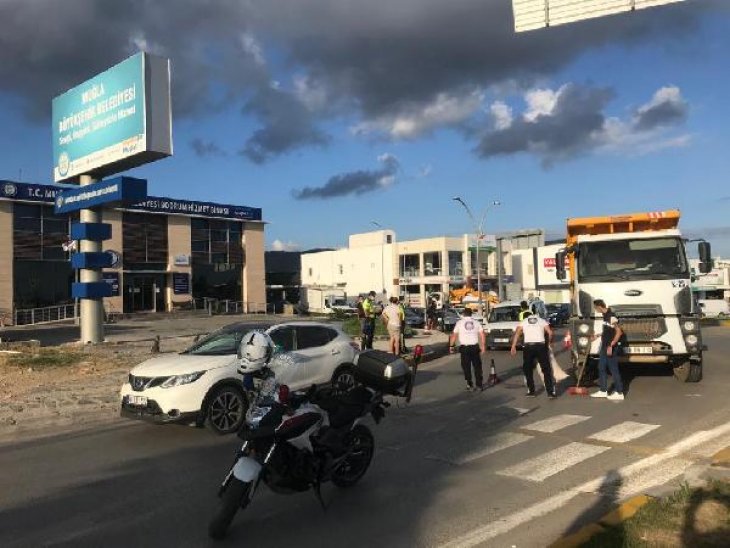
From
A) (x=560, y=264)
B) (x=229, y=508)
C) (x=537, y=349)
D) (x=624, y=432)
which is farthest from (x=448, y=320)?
(x=229, y=508)

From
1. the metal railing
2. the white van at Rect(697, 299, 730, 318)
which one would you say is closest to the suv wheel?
the metal railing

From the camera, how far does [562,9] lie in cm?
744

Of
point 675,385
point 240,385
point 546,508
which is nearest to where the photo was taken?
point 546,508

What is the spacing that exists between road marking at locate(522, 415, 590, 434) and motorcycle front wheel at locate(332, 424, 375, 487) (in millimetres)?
3172

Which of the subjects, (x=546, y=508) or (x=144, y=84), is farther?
(x=144, y=84)

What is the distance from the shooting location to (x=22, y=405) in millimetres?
11273

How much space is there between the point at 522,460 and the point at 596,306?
5304mm

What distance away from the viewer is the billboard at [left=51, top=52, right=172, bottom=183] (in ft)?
66.3

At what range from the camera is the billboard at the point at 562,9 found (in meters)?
7.20

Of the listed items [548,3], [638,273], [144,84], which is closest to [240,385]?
[548,3]

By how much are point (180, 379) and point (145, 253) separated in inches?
1887

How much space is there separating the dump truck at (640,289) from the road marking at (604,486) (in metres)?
4.00

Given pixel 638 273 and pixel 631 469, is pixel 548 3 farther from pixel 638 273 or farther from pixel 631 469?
pixel 638 273

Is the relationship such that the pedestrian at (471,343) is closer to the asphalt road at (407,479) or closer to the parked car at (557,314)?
the asphalt road at (407,479)
